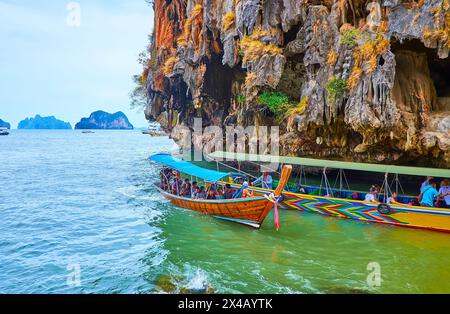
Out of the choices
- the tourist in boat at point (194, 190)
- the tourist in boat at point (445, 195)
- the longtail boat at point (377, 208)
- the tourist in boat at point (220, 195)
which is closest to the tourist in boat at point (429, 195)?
the tourist in boat at point (445, 195)

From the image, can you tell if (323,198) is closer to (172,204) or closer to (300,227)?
(300,227)

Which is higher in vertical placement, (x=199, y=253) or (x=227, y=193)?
(x=227, y=193)

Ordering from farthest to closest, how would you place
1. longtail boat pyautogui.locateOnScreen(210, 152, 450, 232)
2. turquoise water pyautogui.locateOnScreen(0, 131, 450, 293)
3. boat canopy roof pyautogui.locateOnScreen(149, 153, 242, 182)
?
boat canopy roof pyautogui.locateOnScreen(149, 153, 242, 182)
longtail boat pyautogui.locateOnScreen(210, 152, 450, 232)
turquoise water pyautogui.locateOnScreen(0, 131, 450, 293)

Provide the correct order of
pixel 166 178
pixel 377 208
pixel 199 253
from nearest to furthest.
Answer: pixel 199 253 → pixel 377 208 → pixel 166 178

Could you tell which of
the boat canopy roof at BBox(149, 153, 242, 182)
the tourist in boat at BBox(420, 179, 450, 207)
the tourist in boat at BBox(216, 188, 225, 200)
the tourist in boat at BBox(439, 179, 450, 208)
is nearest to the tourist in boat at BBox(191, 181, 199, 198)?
the boat canopy roof at BBox(149, 153, 242, 182)

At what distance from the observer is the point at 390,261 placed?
1252cm

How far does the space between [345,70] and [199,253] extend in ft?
39.4

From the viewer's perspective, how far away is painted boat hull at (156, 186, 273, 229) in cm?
1556

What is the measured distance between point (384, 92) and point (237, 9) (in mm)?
12829

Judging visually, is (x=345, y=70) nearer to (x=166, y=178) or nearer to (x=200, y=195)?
(x=200, y=195)

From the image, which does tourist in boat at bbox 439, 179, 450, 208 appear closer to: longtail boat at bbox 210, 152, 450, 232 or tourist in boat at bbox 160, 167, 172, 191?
longtail boat at bbox 210, 152, 450, 232

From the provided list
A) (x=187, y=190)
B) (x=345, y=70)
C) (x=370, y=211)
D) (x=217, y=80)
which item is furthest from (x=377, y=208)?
(x=217, y=80)

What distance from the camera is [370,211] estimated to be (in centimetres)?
1681

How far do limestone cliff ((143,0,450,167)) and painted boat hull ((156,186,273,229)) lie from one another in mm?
6750
